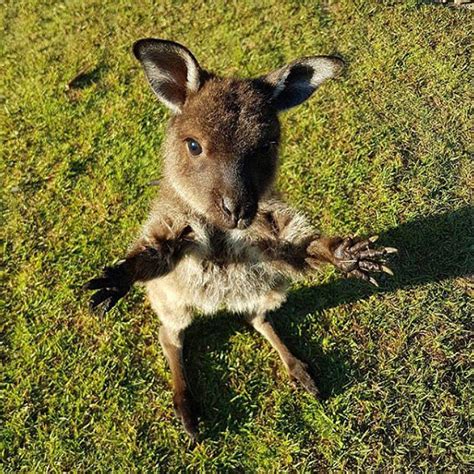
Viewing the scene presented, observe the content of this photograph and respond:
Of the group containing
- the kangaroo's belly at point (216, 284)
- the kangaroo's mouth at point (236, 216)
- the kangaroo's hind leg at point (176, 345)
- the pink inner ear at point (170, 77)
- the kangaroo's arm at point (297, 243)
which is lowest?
the kangaroo's hind leg at point (176, 345)

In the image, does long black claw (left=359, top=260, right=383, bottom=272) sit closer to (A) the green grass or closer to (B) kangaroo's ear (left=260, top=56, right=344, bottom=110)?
(B) kangaroo's ear (left=260, top=56, right=344, bottom=110)

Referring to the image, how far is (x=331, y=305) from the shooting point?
13.2 ft

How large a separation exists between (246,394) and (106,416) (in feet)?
3.11

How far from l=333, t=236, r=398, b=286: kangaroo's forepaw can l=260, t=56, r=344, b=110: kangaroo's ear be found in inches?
36.9

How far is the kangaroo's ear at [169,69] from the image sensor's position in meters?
2.80

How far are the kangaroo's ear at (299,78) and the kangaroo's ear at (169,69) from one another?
0.44 metres

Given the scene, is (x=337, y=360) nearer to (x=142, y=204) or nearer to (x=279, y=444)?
(x=279, y=444)

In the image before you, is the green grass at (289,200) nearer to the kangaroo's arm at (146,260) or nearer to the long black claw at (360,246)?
the kangaroo's arm at (146,260)

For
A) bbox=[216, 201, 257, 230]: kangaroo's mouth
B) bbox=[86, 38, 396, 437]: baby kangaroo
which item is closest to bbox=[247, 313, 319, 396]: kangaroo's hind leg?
bbox=[86, 38, 396, 437]: baby kangaroo

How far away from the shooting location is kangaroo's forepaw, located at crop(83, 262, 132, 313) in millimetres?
2461

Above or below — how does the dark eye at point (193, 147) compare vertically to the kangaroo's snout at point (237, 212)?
above

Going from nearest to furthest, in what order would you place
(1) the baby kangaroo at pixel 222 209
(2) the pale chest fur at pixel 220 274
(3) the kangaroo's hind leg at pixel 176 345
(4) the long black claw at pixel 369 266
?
(4) the long black claw at pixel 369 266 < (1) the baby kangaroo at pixel 222 209 < (2) the pale chest fur at pixel 220 274 < (3) the kangaroo's hind leg at pixel 176 345

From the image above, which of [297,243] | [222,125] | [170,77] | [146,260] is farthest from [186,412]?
[170,77]

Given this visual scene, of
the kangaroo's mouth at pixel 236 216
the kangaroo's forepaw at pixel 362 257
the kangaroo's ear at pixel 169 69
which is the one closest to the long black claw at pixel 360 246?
the kangaroo's forepaw at pixel 362 257
